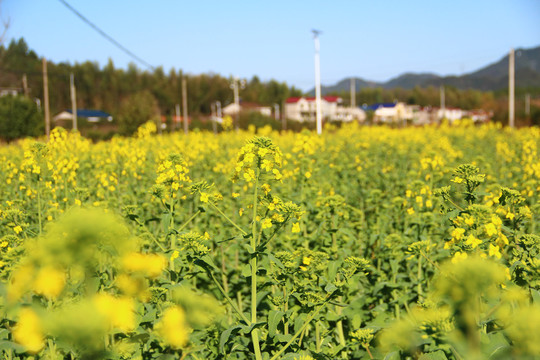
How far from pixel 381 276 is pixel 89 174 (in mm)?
5144

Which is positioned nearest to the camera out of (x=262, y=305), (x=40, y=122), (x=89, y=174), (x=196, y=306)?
(x=196, y=306)

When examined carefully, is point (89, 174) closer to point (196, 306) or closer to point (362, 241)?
point (362, 241)

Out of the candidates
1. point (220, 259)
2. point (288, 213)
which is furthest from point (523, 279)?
point (220, 259)

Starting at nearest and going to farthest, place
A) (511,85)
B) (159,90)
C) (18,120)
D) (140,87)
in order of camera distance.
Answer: (18,120)
(511,85)
(159,90)
(140,87)

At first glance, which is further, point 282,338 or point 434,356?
point 282,338

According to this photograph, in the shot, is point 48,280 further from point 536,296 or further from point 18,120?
point 18,120

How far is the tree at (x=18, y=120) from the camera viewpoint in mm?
19250

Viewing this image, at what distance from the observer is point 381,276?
3.74 metres

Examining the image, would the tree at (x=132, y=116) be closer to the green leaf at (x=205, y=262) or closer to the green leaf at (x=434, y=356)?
the green leaf at (x=205, y=262)

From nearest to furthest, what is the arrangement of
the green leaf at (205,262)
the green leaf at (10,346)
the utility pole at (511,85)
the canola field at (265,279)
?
the canola field at (265,279) < the green leaf at (10,346) < the green leaf at (205,262) < the utility pole at (511,85)

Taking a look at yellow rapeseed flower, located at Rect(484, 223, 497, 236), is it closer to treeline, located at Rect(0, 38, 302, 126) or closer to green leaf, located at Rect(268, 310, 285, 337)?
green leaf, located at Rect(268, 310, 285, 337)

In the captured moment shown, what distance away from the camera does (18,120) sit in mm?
19719

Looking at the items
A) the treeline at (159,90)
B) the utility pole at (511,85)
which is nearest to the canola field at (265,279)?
the utility pole at (511,85)

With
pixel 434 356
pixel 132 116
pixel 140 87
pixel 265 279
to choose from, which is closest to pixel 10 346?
pixel 265 279
